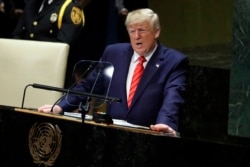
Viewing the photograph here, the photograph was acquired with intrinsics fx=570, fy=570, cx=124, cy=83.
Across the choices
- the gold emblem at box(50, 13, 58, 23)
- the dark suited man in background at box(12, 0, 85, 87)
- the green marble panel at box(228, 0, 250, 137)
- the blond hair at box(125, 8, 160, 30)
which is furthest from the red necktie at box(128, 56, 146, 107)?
the gold emblem at box(50, 13, 58, 23)

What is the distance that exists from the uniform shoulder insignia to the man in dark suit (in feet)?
2.65

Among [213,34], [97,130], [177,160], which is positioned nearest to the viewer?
[177,160]

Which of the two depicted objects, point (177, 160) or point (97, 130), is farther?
point (97, 130)

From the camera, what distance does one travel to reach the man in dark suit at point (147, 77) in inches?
120

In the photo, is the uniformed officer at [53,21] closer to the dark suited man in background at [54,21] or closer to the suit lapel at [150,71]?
the dark suited man in background at [54,21]

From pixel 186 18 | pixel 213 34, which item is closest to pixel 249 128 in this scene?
pixel 213 34

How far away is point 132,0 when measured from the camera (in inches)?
191

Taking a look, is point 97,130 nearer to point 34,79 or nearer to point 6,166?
point 6,166

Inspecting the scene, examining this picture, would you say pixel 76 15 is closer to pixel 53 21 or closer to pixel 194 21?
pixel 53 21

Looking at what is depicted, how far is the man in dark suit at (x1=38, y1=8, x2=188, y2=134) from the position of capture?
304 centimetres

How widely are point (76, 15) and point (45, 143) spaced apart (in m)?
1.84

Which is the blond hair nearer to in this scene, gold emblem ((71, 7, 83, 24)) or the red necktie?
the red necktie

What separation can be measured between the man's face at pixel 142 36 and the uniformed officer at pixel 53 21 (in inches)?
32.0

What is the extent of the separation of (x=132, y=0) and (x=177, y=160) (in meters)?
3.11
